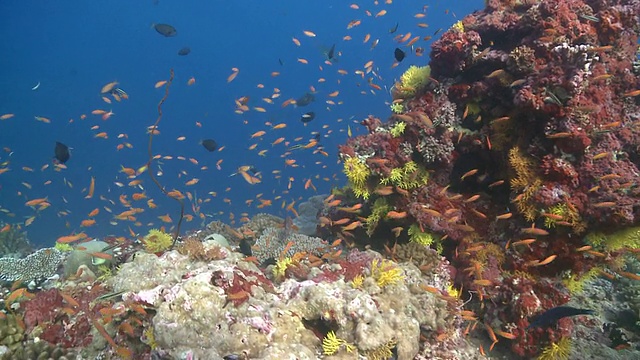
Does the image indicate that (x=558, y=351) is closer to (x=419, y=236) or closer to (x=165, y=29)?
(x=419, y=236)

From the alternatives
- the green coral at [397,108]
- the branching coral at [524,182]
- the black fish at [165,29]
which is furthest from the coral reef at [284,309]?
the black fish at [165,29]

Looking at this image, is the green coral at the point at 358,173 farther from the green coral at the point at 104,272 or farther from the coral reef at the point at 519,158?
the green coral at the point at 104,272

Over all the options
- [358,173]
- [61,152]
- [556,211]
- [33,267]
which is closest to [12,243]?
[33,267]

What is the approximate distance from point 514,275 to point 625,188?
6.61 feet

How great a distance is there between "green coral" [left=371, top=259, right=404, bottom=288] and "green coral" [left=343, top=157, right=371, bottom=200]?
189 centimetres

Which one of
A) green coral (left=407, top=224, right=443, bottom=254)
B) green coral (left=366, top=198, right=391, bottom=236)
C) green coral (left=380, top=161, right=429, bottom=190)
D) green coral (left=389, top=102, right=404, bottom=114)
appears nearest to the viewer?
green coral (left=407, top=224, right=443, bottom=254)

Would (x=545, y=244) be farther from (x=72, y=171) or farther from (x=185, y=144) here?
(x=185, y=144)

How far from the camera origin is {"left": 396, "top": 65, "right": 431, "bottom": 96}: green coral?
24.3 ft

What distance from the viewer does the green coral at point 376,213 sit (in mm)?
6910

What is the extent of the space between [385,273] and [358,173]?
2.34 meters

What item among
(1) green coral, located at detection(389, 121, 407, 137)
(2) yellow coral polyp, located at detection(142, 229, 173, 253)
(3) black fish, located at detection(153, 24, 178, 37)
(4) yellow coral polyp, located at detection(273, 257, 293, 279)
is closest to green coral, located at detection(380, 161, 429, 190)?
(1) green coral, located at detection(389, 121, 407, 137)

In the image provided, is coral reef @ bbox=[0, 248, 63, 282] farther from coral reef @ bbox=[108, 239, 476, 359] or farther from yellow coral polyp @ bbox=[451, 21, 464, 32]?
yellow coral polyp @ bbox=[451, 21, 464, 32]

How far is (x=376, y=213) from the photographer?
6.99 m

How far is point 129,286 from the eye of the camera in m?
4.59
